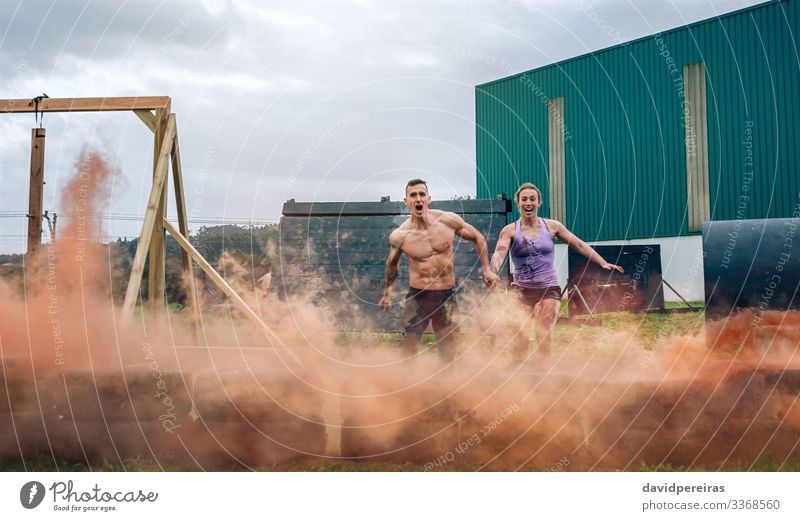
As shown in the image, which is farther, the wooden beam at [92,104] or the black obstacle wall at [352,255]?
the black obstacle wall at [352,255]

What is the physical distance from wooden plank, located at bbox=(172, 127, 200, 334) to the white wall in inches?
431

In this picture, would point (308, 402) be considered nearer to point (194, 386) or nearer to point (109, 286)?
point (194, 386)

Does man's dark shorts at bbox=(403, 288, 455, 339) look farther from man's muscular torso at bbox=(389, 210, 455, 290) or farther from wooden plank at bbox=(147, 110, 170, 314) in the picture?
wooden plank at bbox=(147, 110, 170, 314)

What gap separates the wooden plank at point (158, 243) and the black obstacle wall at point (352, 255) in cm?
208

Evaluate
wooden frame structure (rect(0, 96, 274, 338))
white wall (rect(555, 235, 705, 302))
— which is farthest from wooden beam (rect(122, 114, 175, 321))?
white wall (rect(555, 235, 705, 302))

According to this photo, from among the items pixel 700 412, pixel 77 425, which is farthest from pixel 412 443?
pixel 77 425

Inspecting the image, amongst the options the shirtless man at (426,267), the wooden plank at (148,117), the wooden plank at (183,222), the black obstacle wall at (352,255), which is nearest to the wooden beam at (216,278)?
the wooden plank at (183,222)

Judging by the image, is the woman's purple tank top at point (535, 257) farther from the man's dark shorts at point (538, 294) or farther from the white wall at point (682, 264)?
the white wall at point (682, 264)

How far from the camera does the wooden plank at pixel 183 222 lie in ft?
21.7

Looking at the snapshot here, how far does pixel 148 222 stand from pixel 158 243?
436 millimetres

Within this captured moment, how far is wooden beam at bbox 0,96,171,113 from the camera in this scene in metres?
6.34

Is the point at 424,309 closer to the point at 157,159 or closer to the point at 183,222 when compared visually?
the point at 183,222

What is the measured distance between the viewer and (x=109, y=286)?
7.07 m

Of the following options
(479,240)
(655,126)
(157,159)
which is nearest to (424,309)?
(479,240)
